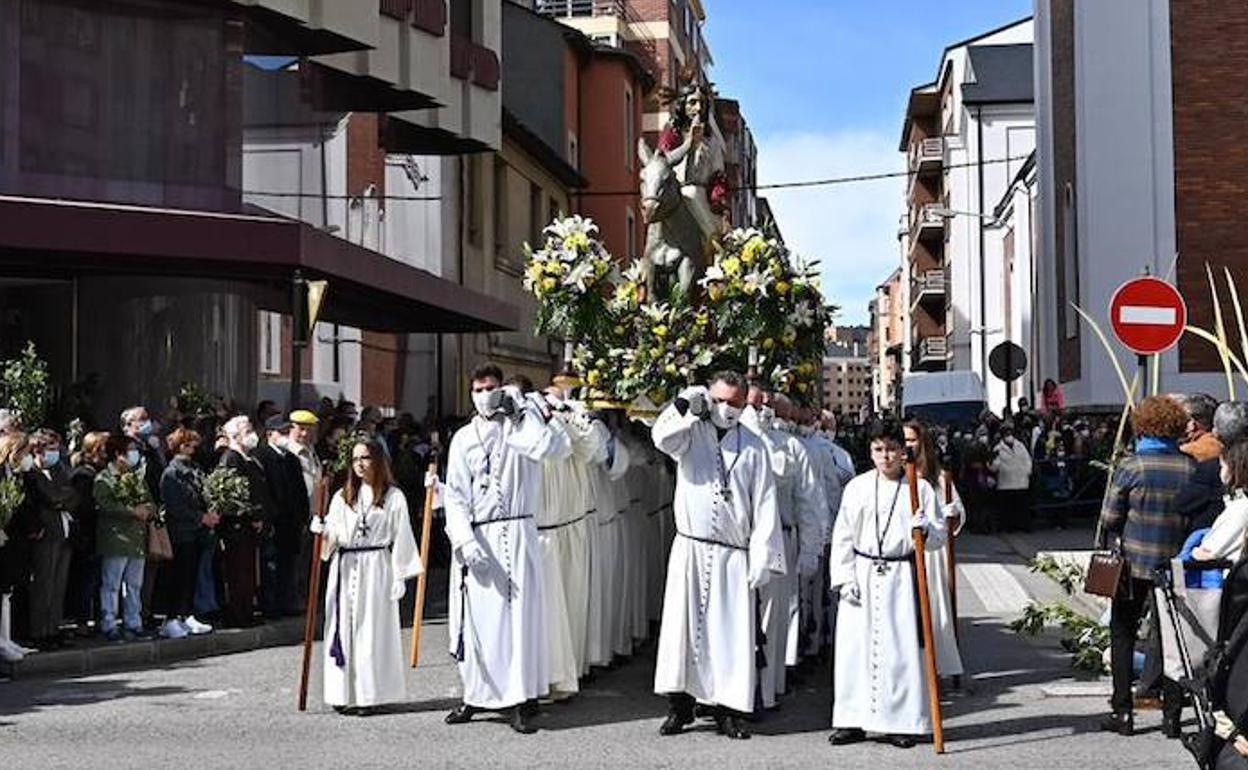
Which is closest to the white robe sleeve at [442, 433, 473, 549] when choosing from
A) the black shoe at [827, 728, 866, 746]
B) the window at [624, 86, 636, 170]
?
the black shoe at [827, 728, 866, 746]

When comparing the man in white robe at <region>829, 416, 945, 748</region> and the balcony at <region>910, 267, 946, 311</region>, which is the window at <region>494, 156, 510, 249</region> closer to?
the man in white robe at <region>829, 416, 945, 748</region>

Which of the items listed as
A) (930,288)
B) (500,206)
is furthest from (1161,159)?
(930,288)

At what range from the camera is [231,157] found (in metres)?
22.3

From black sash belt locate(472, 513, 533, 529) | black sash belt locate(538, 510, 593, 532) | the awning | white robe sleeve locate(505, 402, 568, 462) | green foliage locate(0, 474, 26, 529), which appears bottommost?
black sash belt locate(538, 510, 593, 532)

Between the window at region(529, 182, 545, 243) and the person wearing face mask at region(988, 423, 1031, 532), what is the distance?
17.0 m

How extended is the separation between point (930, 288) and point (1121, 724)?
6540 cm

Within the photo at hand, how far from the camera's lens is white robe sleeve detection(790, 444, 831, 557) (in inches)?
492

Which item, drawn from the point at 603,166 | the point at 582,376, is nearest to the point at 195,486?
the point at 582,376

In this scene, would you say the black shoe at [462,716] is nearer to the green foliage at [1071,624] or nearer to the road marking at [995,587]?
the green foliage at [1071,624]

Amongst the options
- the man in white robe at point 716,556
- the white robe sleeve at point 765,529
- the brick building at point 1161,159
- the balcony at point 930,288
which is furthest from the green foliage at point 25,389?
the balcony at point 930,288

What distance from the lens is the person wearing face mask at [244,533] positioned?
15.2 meters

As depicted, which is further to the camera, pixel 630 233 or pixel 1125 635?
pixel 630 233

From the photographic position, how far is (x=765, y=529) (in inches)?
416

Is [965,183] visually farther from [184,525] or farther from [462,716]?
[462,716]
